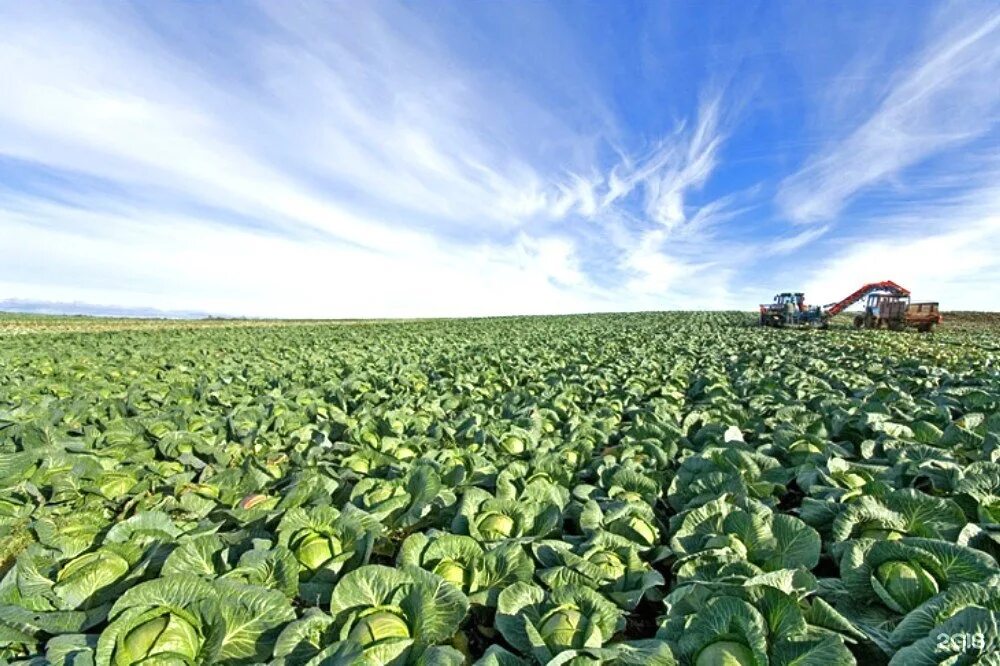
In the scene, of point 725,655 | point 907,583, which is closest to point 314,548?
point 725,655

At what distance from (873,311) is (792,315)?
4088 mm

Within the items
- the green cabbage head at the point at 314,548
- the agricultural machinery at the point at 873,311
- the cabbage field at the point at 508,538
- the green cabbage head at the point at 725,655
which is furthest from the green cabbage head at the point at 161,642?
the agricultural machinery at the point at 873,311

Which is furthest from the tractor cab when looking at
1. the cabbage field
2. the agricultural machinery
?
the cabbage field

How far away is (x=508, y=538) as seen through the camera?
2705 millimetres

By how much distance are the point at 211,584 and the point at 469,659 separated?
3.90 feet

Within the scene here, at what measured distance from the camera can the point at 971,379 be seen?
798 cm

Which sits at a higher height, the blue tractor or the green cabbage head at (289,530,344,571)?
the blue tractor

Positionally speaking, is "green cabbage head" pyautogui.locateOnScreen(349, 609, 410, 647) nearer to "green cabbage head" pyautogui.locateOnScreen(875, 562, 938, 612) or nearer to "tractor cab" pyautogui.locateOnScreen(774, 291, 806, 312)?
"green cabbage head" pyautogui.locateOnScreen(875, 562, 938, 612)

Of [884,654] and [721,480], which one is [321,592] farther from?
[721,480]

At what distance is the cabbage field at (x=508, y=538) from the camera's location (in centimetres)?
179

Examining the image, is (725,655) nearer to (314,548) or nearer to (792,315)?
(314,548)

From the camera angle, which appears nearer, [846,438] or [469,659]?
[469,659]

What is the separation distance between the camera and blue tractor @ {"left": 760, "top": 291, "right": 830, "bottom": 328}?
28.9 m

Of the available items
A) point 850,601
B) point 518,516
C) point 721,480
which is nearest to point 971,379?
point 721,480
